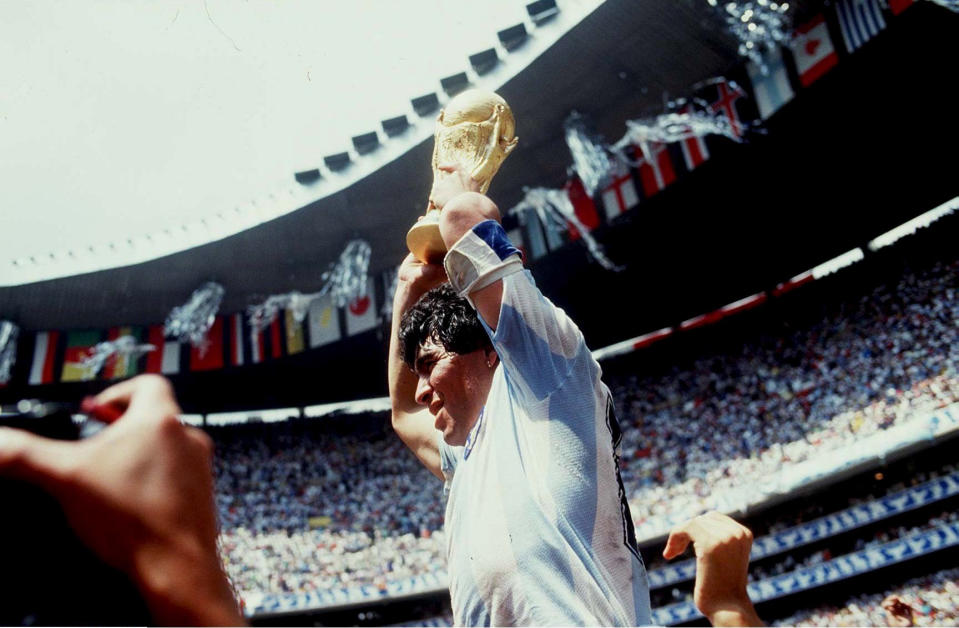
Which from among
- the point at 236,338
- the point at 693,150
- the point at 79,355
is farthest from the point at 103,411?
the point at 79,355

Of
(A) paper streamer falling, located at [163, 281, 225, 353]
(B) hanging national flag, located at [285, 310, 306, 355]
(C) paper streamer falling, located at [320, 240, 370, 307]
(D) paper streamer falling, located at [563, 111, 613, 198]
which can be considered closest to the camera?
(D) paper streamer falling, located at [563, 111, 613, 198]

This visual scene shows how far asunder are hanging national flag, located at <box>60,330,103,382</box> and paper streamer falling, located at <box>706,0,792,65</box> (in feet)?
53.6

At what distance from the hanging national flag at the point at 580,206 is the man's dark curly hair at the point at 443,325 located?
13.6 meters

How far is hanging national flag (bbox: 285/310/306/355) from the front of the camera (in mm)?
18500

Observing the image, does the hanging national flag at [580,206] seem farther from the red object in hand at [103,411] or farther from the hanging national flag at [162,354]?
the red object in hand at [103,411]

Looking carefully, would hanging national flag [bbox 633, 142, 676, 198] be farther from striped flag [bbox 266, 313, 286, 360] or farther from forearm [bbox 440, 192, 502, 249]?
forearm [bbox 440, 192, 502, 249]

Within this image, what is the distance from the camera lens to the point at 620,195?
1497cm

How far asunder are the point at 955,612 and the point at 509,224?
10.9 meters

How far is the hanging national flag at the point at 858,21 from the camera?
11070mm

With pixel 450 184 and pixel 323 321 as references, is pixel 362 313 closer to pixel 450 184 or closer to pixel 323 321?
pixel 323 321

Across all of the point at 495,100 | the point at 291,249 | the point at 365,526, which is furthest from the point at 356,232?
the point at 495,100

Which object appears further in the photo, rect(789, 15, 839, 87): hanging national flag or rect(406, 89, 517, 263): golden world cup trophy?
rect(789, 15, 839, 87): hanging national flag

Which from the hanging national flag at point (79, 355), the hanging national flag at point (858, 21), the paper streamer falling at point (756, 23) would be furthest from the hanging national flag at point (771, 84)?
the hanging national flag at point (79, 355)

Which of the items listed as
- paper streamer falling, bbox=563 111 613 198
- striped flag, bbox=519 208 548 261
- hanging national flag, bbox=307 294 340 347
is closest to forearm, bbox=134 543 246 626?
paper streamer falling, bbox=563 111 613 198
